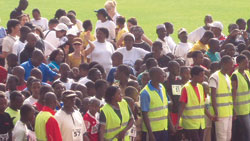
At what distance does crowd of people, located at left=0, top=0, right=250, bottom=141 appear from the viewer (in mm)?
9203

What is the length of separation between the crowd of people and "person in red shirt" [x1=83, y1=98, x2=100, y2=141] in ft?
0.05

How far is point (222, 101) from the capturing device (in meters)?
11.5

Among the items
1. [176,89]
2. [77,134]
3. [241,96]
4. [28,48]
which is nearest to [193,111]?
[176,89]

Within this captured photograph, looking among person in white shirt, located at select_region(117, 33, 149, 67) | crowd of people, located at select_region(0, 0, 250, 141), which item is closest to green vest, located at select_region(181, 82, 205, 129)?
crowd of people, located at select_region(0, 0, 250, 141)

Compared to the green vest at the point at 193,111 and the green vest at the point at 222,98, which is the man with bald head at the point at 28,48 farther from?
the green vest at the point at 222,98

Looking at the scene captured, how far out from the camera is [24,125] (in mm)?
9047

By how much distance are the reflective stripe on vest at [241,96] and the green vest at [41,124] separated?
4275 mm

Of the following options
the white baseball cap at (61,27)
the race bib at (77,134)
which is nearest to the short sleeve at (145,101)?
the race bib at (77,134)

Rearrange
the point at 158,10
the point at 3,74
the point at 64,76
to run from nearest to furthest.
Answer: the point at 64,76 < the point at 3,74 < the point at 158,10

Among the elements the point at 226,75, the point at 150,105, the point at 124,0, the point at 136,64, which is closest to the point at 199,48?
the point at 136,64

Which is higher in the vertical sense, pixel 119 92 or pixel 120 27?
pixel 120 27

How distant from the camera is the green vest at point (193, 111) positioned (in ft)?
35.7

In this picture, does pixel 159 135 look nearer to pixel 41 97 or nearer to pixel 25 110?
pixel 41 97

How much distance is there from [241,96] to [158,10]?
19.8 meters
